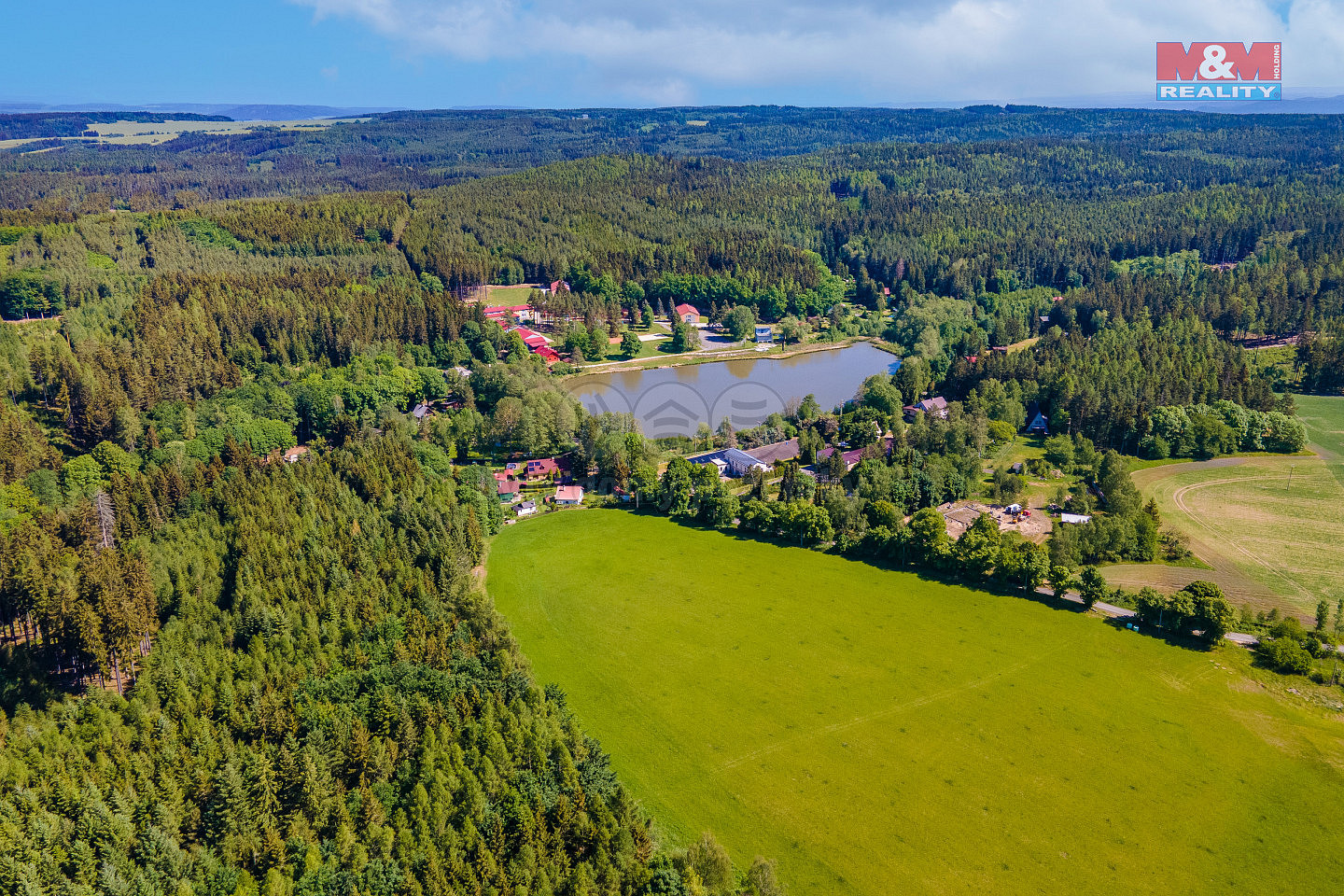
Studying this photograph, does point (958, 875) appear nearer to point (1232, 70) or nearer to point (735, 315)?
point (735, 315)

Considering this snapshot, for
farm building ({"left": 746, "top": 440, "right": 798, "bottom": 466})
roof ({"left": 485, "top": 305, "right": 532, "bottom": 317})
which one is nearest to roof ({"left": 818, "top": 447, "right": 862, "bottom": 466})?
farm building ({"left": 746, "top": 440, "right": 798, "bottom": 466})

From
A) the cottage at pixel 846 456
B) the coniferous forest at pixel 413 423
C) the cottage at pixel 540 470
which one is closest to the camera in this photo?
the coniferous forest at pixel 413 423

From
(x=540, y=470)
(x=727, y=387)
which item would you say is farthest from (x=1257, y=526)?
(x=727, y=387)

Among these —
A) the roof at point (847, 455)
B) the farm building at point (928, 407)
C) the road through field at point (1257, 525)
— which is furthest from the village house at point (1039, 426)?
the roof at point (847, 455)

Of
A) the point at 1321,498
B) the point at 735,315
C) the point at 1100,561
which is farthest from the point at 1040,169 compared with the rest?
the point at 1100,561

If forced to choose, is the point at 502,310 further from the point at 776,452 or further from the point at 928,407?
the point at 928,407

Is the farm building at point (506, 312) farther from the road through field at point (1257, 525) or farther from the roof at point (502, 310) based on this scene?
the road through field at point (1257, 525)

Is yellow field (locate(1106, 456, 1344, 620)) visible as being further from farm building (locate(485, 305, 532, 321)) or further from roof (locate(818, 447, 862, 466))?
farm building (locate(485, 305, 532, 321))
